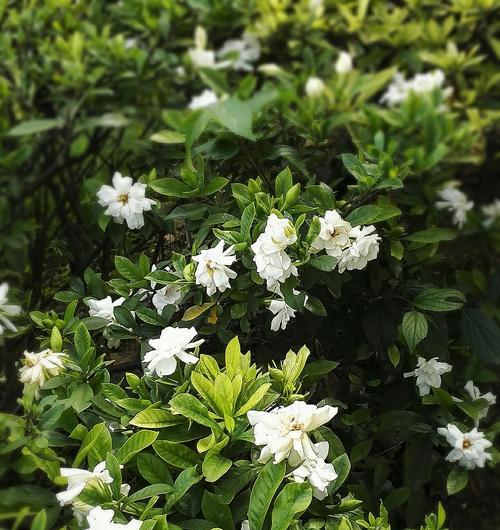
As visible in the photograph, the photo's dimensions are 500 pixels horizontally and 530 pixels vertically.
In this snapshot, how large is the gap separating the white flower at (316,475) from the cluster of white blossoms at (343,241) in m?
0.43

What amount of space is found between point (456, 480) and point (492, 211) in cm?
115

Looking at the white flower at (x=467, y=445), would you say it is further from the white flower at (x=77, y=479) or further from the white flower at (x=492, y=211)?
the white flower at (x=492, y=211)

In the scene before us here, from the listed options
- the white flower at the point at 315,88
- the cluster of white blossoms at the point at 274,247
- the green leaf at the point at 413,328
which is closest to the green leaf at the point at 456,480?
the green leaf at the point at 413,328

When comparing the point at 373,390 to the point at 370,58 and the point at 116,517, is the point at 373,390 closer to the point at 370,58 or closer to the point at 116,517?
the point at 116,517

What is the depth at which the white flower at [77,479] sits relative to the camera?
106cm

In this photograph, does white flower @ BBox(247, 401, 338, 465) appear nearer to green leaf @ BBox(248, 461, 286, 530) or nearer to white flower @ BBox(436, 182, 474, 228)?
green leaf @ BBox(248, 461, 286, 530)

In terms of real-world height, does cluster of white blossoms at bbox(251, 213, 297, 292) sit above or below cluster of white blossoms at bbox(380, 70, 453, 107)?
above

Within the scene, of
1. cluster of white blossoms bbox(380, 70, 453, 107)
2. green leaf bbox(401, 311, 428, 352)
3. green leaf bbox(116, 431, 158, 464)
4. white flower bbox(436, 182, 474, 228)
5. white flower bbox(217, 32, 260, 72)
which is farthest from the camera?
white flower bbox(217, 32, 260, 72)

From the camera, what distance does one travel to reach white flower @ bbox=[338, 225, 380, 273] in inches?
54.4

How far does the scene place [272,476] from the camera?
1.06 m

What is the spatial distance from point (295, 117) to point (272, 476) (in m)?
0.98

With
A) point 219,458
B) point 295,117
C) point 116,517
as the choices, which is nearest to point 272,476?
point 219,458

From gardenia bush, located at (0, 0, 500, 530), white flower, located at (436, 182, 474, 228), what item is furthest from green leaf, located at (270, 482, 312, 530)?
white flower, located at (436, 182, 474, 228)

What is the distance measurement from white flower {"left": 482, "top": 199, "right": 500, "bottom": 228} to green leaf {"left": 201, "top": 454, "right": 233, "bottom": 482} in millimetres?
1535
